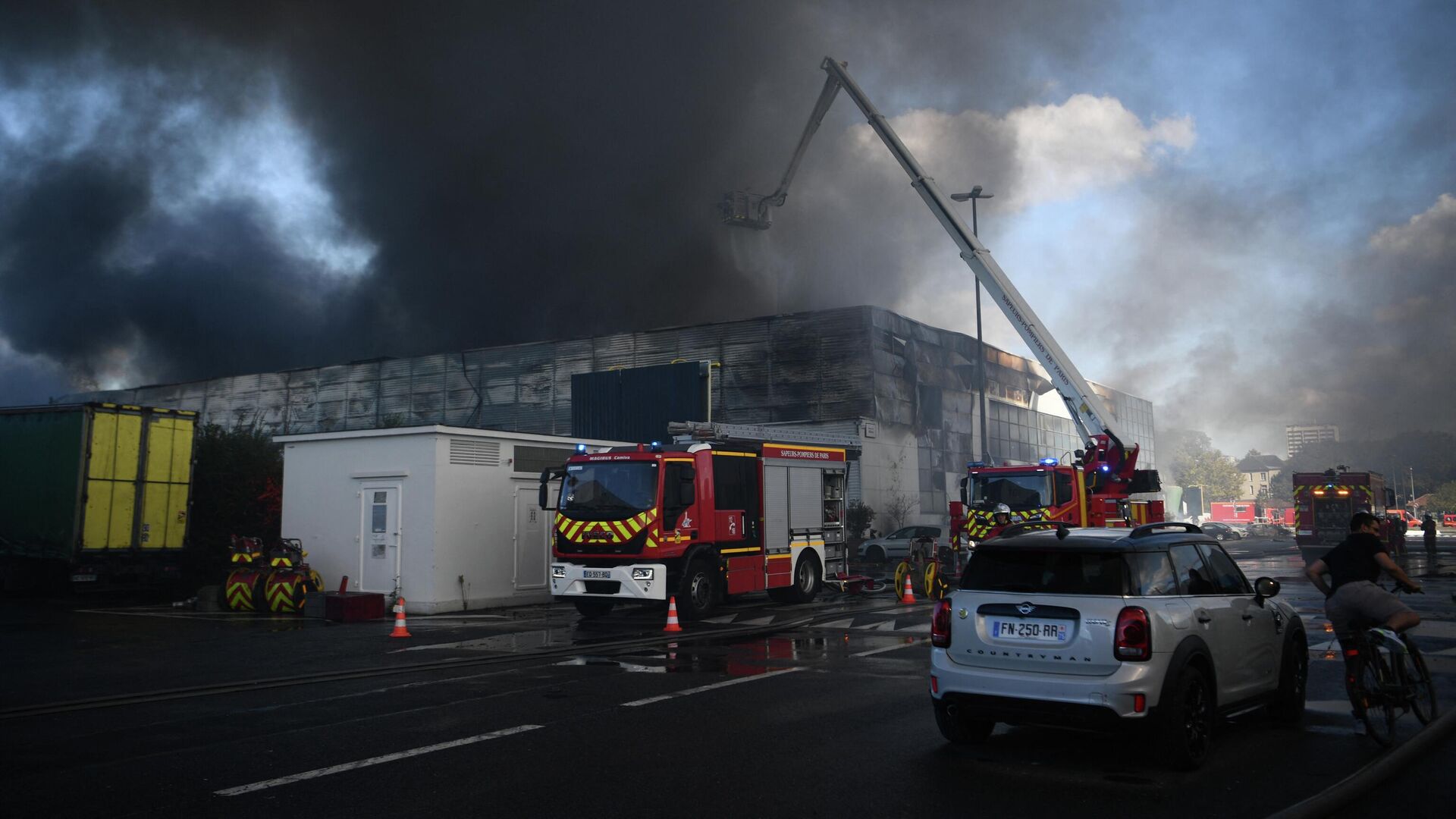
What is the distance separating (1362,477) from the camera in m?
36.7

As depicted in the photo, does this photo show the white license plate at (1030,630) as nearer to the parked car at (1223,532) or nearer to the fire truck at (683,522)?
the fire truck at (683,522)

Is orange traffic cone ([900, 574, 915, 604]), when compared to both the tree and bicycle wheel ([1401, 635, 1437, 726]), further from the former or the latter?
the tree

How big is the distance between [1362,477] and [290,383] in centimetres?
5322

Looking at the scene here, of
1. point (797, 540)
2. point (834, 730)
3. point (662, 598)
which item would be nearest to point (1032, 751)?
point (834, 730)

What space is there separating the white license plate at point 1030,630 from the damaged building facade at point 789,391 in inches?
1111

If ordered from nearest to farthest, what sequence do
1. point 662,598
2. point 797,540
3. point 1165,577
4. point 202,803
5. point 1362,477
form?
point 202,803 → point 1165,577 → point 662,598 → point 797,540 → point 1362,477

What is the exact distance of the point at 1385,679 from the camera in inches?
273

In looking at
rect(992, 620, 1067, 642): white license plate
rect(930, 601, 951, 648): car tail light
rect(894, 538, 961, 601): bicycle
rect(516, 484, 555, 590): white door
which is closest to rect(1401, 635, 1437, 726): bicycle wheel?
rect(992, 620, 1067, 642): white license plate

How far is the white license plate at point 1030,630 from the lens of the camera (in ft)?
20.8

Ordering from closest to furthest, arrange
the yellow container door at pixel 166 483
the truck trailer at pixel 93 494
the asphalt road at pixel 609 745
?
1. the asphalt road at pixel 609 745
2. the truck trailer at pixel 93 494
3. the yellow container door at pixel 166 483

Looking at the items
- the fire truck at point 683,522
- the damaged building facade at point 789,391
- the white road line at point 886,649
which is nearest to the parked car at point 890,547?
the damaged building facade at point 789,391

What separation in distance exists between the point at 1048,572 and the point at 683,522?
1048 centimetres

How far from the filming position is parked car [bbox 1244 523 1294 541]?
66250 millimetres

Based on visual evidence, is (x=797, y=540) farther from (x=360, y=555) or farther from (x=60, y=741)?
(x=60, y=741)
